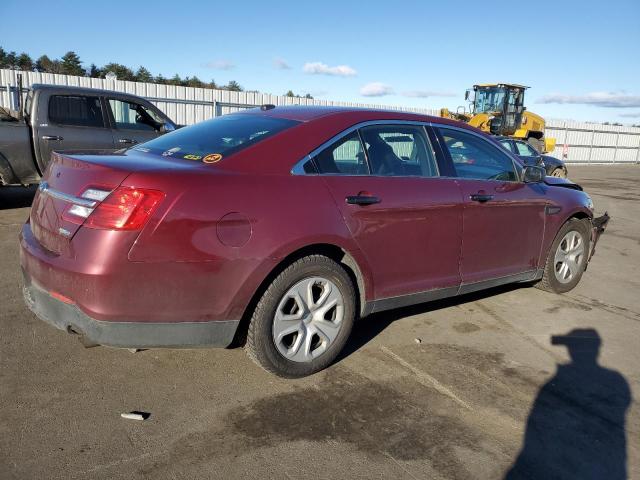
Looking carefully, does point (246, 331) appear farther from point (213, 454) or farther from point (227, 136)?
point (227, 136)

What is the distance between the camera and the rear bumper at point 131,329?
2.79 meters

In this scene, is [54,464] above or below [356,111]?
below

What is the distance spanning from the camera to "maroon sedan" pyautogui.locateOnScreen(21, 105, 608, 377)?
9.05ft

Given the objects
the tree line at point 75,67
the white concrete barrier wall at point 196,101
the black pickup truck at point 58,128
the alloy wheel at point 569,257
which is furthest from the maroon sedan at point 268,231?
the tree line at point 75,67

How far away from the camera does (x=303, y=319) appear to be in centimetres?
334

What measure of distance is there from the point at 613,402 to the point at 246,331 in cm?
231

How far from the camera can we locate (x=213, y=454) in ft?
8.52

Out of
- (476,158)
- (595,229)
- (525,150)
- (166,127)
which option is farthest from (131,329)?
(525,150)

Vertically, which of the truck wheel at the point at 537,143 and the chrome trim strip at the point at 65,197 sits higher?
the truck wheel at the point at 537,143

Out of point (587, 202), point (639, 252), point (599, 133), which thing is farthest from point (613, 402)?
point (599, 133)

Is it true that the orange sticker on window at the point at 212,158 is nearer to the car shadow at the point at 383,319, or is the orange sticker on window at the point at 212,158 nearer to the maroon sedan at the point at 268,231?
the maroon sedan at the point at 268,231

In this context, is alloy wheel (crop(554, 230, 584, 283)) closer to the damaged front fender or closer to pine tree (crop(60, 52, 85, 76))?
the damaged front fender

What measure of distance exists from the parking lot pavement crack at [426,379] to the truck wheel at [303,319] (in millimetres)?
476

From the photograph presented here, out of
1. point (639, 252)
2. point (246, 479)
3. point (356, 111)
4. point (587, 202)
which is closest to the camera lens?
point (246, 479)
